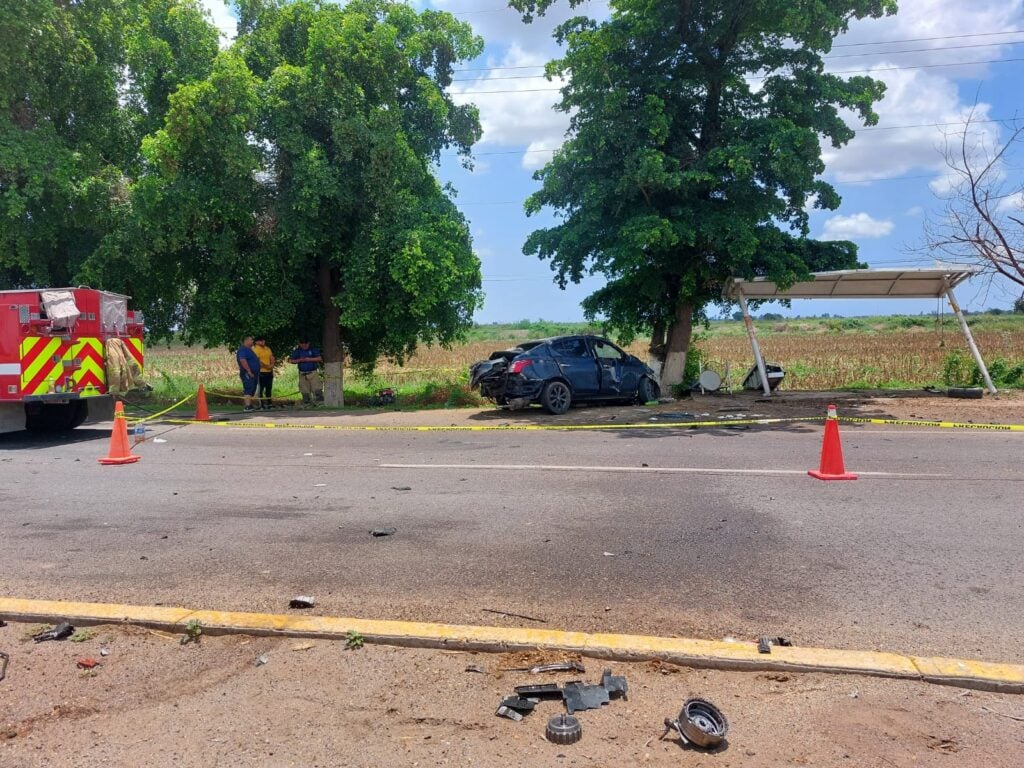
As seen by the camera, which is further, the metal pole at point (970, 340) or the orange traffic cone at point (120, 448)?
the metal pole at point (970, 340)

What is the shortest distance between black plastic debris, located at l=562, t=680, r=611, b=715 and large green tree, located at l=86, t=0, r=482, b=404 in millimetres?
13915

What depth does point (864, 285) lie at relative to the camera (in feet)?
57.9

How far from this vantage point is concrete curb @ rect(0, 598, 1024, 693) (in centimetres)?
352

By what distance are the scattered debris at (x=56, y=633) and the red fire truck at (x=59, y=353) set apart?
9.04 metres

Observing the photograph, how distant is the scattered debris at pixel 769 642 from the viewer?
3752 mm

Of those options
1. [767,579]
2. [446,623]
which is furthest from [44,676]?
[767,579]

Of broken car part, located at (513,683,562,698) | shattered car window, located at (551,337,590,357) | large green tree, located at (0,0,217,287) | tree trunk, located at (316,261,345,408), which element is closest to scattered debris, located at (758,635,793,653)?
broken car part, located at (513,683,562,698)

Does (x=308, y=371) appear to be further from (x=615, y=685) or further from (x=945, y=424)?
(x=615, y=685)

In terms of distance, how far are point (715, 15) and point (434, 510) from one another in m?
14.0

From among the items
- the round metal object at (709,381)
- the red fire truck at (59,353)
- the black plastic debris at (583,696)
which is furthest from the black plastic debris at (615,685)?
the round metal object at (709,381)

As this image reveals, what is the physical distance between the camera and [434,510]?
686cm

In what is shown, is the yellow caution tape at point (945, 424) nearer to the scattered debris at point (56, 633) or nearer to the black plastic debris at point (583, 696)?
the black plastic debris at point (583, 696)

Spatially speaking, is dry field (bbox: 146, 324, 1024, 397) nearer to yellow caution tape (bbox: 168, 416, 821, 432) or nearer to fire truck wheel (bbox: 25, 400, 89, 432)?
yellow caution tape (bbox: 168, 416, 821, 432)

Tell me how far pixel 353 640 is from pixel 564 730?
1.38 meters
